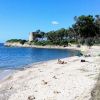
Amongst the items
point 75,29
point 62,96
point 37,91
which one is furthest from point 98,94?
point 75,29

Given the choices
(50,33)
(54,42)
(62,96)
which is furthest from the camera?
(50,33)

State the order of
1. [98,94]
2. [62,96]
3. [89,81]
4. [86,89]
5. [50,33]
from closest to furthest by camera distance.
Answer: [98,94] < [62,96] < [86,89] < [89,81] < [50,33]

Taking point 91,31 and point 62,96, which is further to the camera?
point 91,31

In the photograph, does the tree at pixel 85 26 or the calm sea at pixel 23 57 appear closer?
the calm sea at pixel 23 57

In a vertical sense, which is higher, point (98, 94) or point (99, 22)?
point (99, 22)

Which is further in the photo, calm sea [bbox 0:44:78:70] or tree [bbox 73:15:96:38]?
tree [bbox 73:15:96:38]

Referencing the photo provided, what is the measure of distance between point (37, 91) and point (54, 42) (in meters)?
161

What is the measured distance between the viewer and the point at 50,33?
18925 centimetres

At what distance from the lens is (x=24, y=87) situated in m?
19.1

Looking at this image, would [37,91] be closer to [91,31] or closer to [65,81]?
[65,81]

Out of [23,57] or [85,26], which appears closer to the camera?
[23,57]

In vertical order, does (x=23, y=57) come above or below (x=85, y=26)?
below

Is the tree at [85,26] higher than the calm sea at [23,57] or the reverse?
higher

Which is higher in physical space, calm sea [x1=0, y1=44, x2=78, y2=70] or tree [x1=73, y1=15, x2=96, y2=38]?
tree [x1=73, y1=15, x2=96, y2=38]
